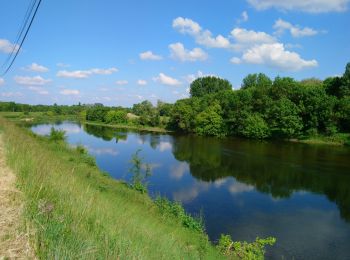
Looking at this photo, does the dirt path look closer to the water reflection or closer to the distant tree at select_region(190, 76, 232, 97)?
the water reflection

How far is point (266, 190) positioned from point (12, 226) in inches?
848

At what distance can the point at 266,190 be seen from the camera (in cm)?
2359

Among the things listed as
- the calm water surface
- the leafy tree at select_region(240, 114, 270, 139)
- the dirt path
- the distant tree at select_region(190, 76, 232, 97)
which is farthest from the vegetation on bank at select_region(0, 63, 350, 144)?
the dirt path

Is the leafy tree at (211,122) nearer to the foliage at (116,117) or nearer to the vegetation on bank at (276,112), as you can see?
the vegetation on bank at (276,112)

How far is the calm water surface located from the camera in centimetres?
1509

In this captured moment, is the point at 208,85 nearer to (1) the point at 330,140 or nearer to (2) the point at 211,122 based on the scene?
(2) the point at 211,122

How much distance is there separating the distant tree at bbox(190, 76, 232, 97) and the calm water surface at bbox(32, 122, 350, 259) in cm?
6192

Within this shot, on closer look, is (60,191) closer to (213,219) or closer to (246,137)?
(213,219)

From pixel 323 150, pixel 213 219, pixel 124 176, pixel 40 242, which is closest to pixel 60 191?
pixel 40 242

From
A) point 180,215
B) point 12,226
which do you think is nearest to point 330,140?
point 180,215

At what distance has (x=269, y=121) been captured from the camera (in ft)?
178

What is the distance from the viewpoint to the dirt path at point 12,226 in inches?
143

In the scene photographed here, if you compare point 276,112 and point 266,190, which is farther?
point 276,112

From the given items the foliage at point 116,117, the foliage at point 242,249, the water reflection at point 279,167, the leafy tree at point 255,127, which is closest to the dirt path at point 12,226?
the foliage at point 242,249
